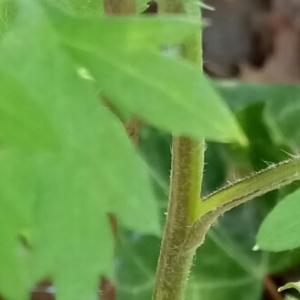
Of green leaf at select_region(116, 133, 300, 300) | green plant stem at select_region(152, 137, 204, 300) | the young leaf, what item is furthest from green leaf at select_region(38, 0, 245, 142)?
green leaf at select_region(116, 133, 300, 300)

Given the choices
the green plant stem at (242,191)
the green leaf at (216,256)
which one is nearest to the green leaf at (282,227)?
the green plant stem at (242,191)

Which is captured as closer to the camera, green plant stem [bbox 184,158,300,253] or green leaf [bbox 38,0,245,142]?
green leaf [bbox 38,0,245,142]

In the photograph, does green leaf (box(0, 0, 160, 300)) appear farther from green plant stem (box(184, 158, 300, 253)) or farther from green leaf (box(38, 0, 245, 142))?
green plant stem (box(184, 158, 300, 253))

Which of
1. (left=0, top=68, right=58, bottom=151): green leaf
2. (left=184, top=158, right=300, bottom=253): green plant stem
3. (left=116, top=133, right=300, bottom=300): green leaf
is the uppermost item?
(left=0, top=68, right=58, bottom=151): green leaf

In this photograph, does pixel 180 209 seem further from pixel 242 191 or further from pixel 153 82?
pixel 153 82

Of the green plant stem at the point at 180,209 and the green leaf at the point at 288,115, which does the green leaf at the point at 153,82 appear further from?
the green leaf at the point at 288,115

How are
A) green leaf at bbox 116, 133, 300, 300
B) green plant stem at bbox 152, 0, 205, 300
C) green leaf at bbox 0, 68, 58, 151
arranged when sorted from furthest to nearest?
green leaf at bbox 116, 133, 300, 300, green plant stem at bbox 152, 0, 205, 300, green leaf at bbox 0, 68, 58, 151

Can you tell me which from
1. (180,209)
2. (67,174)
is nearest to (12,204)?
(67,174)
